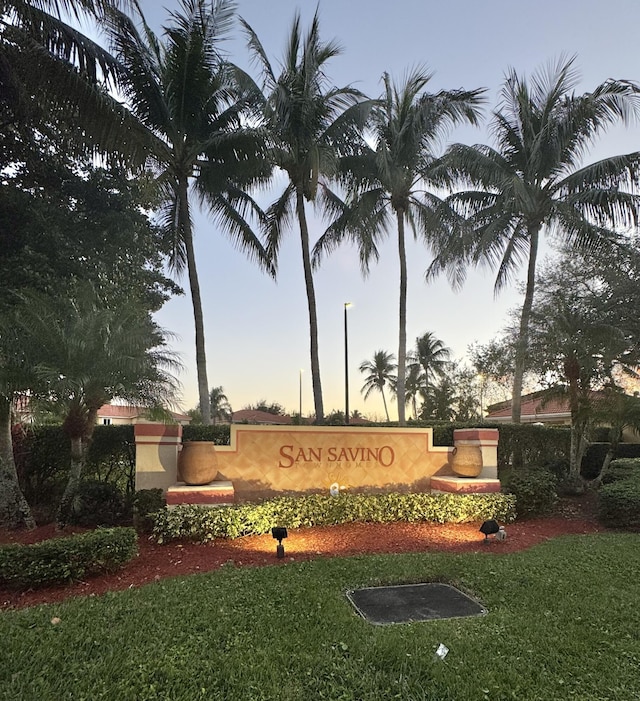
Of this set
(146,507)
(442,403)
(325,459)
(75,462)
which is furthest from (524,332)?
(442,403)

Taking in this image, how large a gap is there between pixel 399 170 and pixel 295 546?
A: 12.1 m

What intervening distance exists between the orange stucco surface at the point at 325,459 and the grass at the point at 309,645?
312cm

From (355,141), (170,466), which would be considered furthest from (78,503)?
(355,141)

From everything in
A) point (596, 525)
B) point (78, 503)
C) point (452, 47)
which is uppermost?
point (452, 47)

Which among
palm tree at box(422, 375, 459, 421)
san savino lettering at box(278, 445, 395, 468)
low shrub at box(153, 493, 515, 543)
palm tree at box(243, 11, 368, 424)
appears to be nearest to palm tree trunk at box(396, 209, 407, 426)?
palm tree at box(243, 11, 368, 424)

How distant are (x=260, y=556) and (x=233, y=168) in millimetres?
9990

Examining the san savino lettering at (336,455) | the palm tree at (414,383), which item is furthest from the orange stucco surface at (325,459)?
the palm tree at (414,383)

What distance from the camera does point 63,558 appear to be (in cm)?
432

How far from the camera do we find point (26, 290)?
303 inches

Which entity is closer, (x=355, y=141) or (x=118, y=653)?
(x=118, y=653)

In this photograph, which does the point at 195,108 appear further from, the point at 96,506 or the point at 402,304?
the point at 96,506

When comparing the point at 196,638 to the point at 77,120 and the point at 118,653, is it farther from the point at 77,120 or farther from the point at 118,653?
the point at 77,120

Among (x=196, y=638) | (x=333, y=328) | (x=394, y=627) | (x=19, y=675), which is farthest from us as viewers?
(x=333, y=328)

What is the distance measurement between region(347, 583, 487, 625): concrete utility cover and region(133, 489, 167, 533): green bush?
333 centimetres
